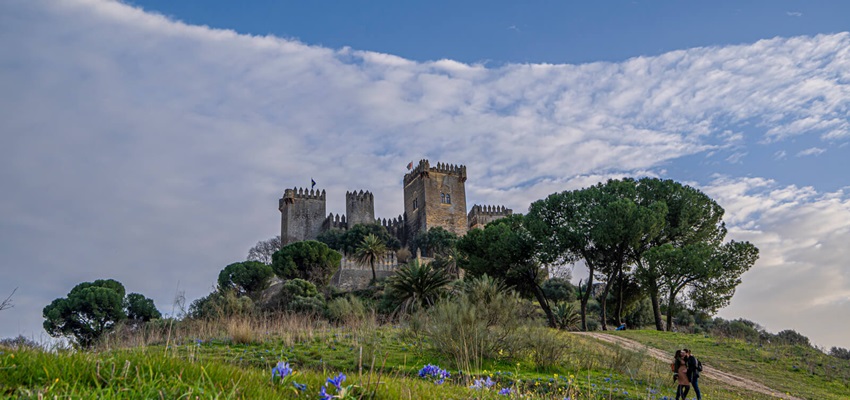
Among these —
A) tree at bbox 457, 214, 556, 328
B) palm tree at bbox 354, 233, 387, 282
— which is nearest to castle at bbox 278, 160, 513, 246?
palm tree at bbox 354, 233, 387, 282

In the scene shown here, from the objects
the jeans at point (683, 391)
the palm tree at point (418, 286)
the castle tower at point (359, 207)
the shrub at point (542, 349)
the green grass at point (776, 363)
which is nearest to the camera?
the jeans at point (683, 391)

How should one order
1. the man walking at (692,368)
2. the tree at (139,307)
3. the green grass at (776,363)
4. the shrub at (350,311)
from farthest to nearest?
1. the tree at (139,307)
2. the shrub at (350,311)
3. the green grass at (776,363)
4. the man walking at (692,368)

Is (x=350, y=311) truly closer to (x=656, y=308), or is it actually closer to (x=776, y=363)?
(x=776, y=363)

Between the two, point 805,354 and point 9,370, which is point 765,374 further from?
point 9,370

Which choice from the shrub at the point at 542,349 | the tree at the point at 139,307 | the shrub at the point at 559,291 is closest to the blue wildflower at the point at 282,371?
the shrub at the point at 542,349

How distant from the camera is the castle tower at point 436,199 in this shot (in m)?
64.6

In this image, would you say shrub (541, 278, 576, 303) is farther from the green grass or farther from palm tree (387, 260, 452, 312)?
palm tree (387, 260, 452, 312)

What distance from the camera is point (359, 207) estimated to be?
6931 centimetres

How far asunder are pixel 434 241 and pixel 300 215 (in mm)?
17416

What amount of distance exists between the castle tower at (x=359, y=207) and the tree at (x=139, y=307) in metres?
26.5

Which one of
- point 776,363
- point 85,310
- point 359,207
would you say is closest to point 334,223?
point 359,207

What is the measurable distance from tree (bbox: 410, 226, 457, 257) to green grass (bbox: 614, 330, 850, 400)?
3562cm

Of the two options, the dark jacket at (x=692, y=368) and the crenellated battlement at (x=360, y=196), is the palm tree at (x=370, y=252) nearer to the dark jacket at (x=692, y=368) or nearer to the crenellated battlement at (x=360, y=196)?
the crenellated battlement at (x=360, y=196)

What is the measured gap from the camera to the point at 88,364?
297cm
